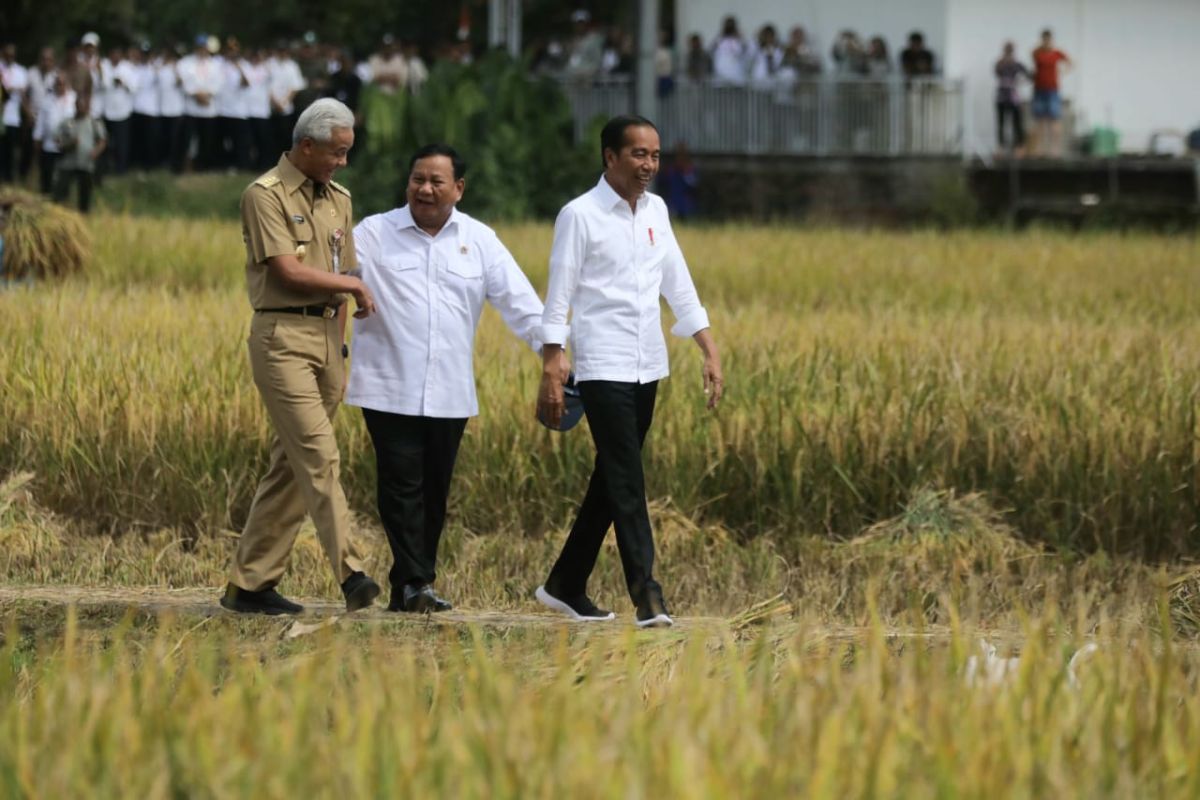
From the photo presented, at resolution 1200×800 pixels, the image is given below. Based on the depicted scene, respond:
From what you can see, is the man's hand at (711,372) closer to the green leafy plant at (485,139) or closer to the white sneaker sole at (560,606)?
the white sneaker sole at (560,606)

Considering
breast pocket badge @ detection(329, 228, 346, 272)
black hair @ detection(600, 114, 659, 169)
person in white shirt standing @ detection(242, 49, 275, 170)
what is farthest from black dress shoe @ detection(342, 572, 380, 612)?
person in white shirt standing @ detection(242, 49, 275, 170)

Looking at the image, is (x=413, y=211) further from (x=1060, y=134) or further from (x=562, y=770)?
(x=1060, y=134)

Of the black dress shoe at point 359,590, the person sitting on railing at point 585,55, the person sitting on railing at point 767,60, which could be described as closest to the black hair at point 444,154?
the black dress shoe at point 359,590

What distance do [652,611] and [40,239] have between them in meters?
10.0

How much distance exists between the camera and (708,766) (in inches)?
146

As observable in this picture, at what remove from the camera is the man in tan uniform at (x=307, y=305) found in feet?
22.5

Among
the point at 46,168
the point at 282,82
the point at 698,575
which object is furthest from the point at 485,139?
the point at 698,575

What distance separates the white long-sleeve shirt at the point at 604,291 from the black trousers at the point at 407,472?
1.65ft

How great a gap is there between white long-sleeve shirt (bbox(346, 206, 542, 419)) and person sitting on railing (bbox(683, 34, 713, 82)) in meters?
21.4

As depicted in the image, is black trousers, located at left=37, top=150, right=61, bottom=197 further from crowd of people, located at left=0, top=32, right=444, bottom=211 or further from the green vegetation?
the green vegetation

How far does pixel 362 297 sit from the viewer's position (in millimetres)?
6902


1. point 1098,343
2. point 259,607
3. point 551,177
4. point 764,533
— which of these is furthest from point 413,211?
point 551,177

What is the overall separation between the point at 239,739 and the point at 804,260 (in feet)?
51.4

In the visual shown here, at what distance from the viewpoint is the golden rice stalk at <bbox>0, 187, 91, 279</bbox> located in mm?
15664
